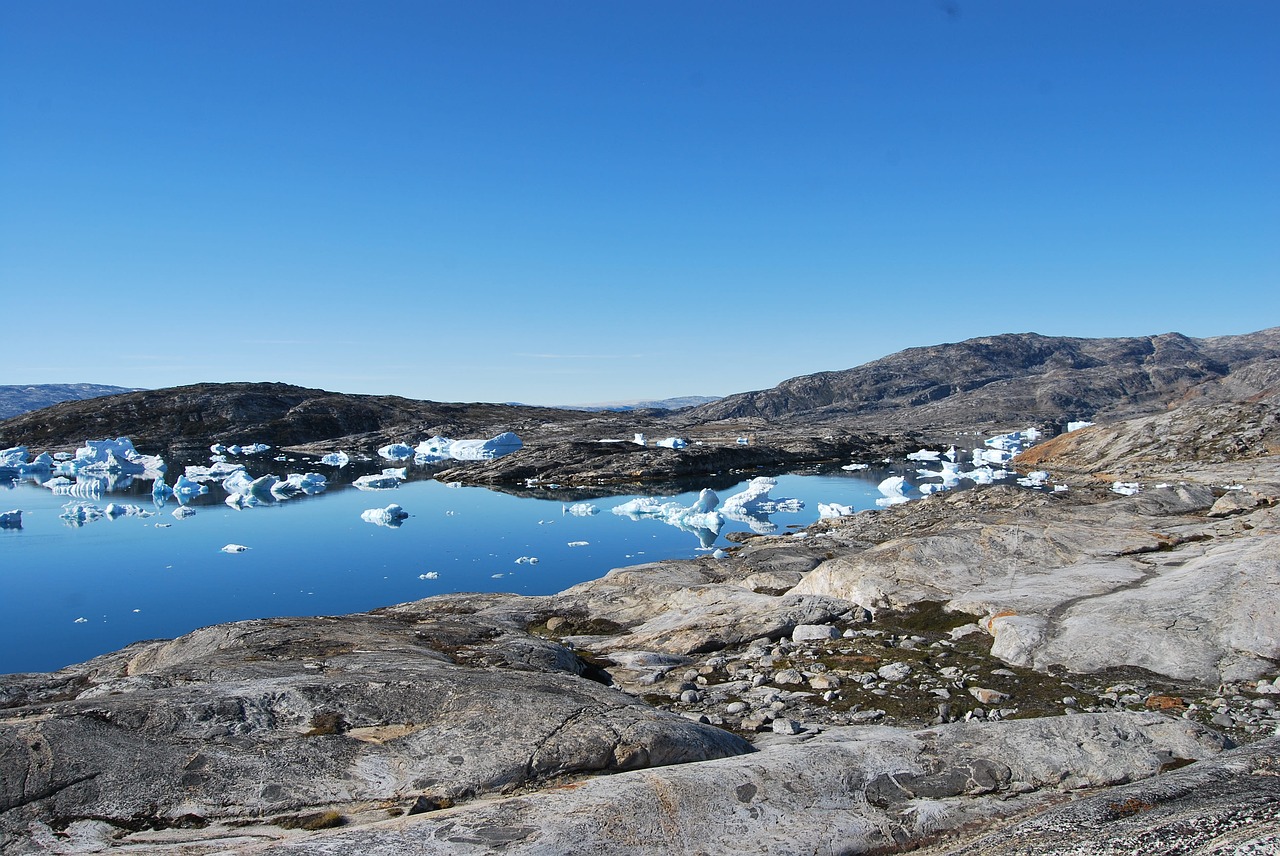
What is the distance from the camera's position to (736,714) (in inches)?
422

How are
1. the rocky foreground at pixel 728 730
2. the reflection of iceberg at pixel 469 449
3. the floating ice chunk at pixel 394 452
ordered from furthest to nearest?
the floating ice chunk at pixel 394 452 < the reflection of iceberg at pixel 469 449 < the rocky foreground at pixel 728 730

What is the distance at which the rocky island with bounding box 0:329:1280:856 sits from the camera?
5.88m

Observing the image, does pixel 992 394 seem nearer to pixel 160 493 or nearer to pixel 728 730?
pixel 160 493

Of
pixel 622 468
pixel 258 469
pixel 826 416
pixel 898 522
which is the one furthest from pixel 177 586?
pixel 826 416

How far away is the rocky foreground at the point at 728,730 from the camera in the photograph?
230 inches

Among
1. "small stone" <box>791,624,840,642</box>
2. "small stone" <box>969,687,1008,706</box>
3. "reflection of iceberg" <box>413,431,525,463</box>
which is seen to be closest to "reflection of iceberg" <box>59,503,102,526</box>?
"reflection of iceberg" <box>413,431,525,463</box>

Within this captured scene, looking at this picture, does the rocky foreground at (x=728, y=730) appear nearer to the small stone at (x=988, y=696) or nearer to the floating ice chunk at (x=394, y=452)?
the small stone at (x=988, y=696)

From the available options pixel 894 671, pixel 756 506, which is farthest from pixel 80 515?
pixel 894 671

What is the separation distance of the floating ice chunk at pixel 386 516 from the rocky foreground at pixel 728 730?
32.1 meters

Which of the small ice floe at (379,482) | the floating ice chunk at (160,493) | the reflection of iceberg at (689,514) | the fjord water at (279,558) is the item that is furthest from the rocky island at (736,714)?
the small ice floe at (379,482)

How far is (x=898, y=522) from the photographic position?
106 ft

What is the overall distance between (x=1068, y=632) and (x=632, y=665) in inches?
281

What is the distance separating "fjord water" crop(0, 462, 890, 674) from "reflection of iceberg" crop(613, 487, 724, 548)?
74 centimetres

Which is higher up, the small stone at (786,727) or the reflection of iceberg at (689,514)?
the small stone at (786,727)
